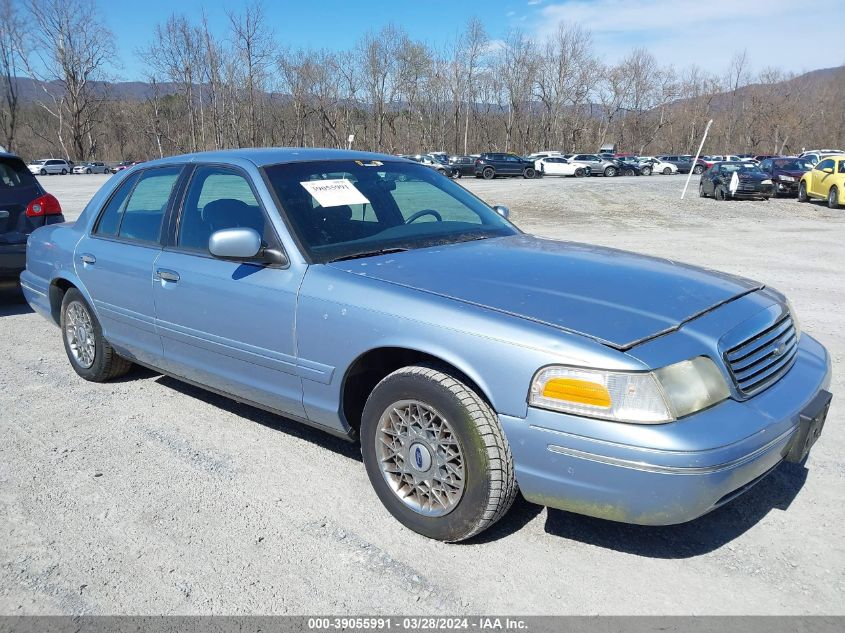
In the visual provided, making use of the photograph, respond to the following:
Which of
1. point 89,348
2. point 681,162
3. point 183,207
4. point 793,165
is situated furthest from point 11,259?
point 681,162

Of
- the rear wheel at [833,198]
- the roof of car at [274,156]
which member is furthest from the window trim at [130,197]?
the rear wheel at [833,198]

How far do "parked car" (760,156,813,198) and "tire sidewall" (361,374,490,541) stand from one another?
83.1ft

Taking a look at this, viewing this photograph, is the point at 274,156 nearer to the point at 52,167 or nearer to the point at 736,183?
the point at 736,183

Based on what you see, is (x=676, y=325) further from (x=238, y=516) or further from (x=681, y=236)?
(x=681, y=236)

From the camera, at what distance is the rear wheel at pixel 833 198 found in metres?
20.8

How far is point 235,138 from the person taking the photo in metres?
71.8

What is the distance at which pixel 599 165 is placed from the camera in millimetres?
51156

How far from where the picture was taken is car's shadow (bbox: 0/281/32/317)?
730 centimetres

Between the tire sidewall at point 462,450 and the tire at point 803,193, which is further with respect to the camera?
the tire at point 803,193

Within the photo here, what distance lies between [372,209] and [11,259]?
531 centimetres

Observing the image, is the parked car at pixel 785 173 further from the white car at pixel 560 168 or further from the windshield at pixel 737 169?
the white car at pixel 560 168

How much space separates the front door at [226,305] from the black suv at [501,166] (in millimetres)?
44405

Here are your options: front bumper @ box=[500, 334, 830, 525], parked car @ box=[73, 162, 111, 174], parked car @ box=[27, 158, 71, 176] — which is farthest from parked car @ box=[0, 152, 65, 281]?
parked car @ box=[73, 162, 111, 174]

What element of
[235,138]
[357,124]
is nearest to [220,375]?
[235,138]
